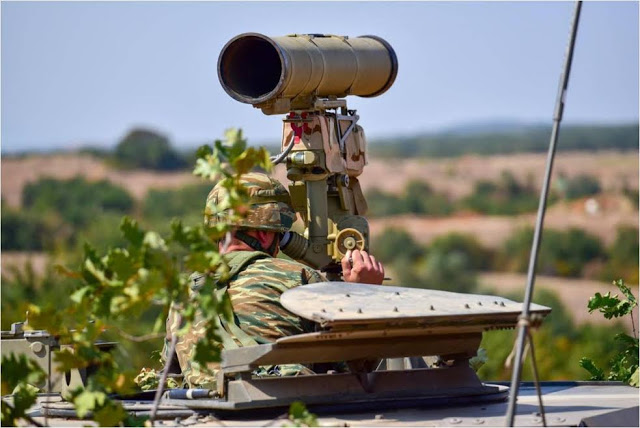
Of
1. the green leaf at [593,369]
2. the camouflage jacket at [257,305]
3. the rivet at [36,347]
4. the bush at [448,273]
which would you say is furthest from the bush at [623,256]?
the rivet at [36,347]

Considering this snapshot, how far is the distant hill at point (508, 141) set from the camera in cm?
10519

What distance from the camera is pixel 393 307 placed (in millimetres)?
9109

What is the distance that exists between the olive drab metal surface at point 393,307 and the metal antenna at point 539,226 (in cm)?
104

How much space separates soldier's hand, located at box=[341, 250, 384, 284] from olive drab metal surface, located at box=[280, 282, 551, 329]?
2.92 ft

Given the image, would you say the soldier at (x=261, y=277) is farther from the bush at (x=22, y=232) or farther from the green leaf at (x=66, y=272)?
the bush at (x=22, y=232)

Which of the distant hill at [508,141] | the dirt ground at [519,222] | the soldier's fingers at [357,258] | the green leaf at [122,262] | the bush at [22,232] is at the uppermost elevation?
the green leaf at [122,262]

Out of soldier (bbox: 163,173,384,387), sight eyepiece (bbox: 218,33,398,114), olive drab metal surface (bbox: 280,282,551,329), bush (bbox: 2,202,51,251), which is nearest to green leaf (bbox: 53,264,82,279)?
olive drab metal surface (bbox: 280,282,551,329)

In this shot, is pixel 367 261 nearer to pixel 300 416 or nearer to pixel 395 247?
pixel 300 416

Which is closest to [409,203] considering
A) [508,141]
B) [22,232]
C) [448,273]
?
[448,273]

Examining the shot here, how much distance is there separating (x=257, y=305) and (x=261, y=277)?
0.64ft

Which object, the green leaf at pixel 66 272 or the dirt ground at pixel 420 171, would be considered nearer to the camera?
the green leaf at pixel 66 272

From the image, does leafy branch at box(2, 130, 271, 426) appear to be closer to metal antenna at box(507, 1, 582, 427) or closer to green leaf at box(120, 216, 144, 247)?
green leaf at box(120, 216, 144, 247)

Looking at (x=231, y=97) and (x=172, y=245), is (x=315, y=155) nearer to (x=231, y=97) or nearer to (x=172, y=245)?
(x=231, y=97)

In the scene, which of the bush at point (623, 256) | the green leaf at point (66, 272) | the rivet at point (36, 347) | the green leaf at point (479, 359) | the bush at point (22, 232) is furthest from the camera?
the bush at point (22, 232)
